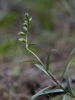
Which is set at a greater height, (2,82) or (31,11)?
(31,11)

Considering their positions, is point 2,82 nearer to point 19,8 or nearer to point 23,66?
point 23,66

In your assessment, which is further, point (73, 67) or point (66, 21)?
point (66, 21)

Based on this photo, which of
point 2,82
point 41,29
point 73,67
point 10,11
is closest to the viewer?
point 2,82

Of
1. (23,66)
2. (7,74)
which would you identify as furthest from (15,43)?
(7,74)

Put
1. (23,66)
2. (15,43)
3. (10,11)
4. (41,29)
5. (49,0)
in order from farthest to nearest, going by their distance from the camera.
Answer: (49,0), (10,11), (41,29), (15,43), (23,66)

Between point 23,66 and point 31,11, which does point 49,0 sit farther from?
point 23,66

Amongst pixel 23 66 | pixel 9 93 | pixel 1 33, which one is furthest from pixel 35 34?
pixel 9 93
